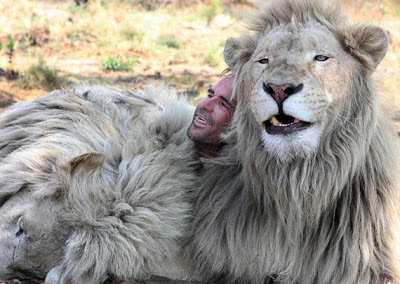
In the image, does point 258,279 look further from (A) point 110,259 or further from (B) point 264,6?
(B) point 264,6

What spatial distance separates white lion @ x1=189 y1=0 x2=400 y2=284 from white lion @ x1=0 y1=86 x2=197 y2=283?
1.14 ft

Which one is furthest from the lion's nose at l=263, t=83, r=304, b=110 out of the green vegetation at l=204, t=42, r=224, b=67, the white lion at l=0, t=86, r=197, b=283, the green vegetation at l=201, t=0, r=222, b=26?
the green vegetation at l=201, t=0, r=222, b=26

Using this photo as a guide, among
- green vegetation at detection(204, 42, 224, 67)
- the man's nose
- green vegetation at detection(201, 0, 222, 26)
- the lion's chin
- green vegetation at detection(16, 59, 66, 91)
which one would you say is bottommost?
green vegetation at detection(201, 0, 222, 26)

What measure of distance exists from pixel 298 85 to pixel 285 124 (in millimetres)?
225

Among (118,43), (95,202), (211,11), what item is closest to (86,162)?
(95,202)

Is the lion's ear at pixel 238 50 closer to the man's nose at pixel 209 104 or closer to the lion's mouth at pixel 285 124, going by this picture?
the man's nose at pixel 209 104

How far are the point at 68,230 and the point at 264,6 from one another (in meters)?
1.78

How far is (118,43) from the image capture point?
1252cm

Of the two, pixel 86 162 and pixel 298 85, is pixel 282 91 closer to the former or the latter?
pixel 298 85

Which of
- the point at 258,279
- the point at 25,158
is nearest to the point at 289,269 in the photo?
the point at 258,279

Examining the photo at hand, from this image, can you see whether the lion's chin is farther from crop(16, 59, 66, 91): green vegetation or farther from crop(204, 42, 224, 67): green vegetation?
crop(204, 42, 224, 67): green vegetation

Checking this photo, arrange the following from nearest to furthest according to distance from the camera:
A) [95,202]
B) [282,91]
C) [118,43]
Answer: [282,91] → [95,202] → [118,43]

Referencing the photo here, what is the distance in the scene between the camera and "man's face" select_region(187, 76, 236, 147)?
4.36 m

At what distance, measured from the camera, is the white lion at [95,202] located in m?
3.94
